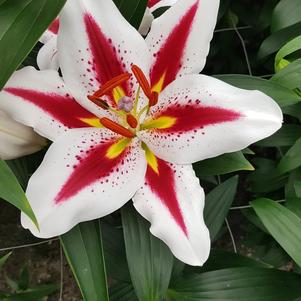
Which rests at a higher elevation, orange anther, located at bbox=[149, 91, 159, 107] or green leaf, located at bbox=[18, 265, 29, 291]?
orange anther, located at bbox=[149, 91, 159, 107]

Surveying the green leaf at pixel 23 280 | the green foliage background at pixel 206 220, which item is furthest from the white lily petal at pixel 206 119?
the green leaf at pixel 23 280

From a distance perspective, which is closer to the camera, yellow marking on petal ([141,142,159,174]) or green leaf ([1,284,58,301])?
yellow marking on petal ([141,142,159,174])

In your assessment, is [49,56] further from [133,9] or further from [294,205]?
[294,205]

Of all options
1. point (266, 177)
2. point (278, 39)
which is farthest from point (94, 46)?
point (266, 177)

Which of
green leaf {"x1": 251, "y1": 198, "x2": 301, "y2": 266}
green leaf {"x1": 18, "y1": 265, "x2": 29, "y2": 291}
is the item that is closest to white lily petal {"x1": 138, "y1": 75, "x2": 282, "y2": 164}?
green leaf {"x1": 251, "y1": 198, "x2": 301, "y2": 266}

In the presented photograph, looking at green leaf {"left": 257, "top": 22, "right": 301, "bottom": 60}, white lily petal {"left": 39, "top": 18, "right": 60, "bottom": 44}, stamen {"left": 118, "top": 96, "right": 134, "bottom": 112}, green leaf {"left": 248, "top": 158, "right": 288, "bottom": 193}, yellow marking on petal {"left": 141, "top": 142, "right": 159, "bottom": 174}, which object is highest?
white lily petal {"left": 39, "top": 18, "right": 60, "bottom": 44}

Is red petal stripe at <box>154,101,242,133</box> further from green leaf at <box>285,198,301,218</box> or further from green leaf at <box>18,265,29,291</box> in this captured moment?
green leaf at <box>18,265,29,291</box>
